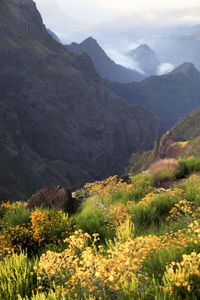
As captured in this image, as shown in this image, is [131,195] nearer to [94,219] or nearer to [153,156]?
[94,219]

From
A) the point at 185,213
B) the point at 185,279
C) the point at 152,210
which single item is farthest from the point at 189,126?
the point at 185,279

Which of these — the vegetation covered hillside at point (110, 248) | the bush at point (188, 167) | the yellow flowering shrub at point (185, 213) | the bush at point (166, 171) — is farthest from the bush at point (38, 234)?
the bush at point (188, 167)

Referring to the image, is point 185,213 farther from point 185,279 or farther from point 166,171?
point 166,171

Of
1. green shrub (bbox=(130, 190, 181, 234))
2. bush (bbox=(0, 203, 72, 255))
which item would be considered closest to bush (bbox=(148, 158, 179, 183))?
green shrub (bbox=(130, 190, 181, 234))

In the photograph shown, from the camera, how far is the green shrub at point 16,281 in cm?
353

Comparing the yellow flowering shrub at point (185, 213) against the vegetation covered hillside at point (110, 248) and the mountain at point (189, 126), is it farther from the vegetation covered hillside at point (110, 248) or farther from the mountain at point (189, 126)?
the mountain at point (189, 126)

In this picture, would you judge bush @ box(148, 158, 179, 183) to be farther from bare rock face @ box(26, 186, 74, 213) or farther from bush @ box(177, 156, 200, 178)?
bare rock face @ box(26, 186, 74, 213)

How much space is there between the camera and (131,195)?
8539 mm

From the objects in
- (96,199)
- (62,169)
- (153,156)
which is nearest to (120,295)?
(96,199)

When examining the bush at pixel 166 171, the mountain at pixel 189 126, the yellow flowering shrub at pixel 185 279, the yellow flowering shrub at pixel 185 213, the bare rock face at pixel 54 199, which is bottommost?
the yellow flowering shrub at pixel 185 279

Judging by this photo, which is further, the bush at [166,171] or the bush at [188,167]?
the bush at [188,167]

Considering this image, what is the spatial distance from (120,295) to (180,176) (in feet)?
28.8

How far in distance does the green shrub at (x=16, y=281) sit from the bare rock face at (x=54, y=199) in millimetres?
4530

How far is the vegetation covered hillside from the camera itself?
2.85 metres
